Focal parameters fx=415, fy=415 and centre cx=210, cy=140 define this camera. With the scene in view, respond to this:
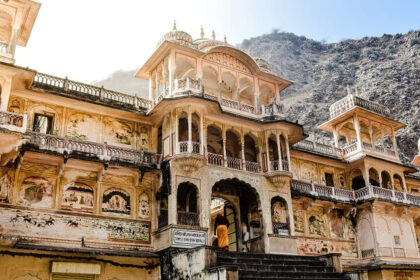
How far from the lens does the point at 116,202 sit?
16.7 metres

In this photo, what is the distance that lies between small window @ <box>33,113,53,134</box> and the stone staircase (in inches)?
332

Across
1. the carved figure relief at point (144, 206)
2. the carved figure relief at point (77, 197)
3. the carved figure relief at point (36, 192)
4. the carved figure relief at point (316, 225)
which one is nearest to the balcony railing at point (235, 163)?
the carved figure relief at point (144, 206)

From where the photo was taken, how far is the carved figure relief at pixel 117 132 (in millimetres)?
17766

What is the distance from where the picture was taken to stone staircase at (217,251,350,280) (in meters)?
13.8

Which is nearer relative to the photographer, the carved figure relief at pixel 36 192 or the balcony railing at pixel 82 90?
the carved figure relief at pixel 36 192

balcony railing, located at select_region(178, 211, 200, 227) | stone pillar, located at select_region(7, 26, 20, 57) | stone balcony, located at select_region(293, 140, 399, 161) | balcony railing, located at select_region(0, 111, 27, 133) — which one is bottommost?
balcony railing, located at select_region(178, 211, 200, 227)

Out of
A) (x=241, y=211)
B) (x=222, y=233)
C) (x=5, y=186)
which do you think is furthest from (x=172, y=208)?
(x=5, y=186)

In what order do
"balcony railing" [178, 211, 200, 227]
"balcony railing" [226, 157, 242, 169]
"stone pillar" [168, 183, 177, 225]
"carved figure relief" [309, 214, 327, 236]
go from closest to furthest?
"stone pillar" [168, 183, 177, 225] → "balcony railing" [178, 211, 200, 227] → "balcony railing" [226, 157, 242, 169] → "carved figure relief" [309, 214, 327, 236]

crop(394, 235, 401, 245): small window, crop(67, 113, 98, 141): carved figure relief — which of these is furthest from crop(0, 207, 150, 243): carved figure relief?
Result: crop(394, 235, 401, 245): small window

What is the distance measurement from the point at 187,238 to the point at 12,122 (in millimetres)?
7429

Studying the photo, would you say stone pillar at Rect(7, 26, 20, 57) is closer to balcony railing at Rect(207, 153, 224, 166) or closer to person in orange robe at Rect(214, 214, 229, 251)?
balcony railing at Rect(207, 153, 224, 166)

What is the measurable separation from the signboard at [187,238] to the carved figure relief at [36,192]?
4759 mm

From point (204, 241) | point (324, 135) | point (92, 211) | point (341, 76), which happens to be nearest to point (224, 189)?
point (204, 241)

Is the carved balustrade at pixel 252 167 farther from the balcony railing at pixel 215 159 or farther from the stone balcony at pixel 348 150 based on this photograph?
the stone balcony at pixel 348 150
